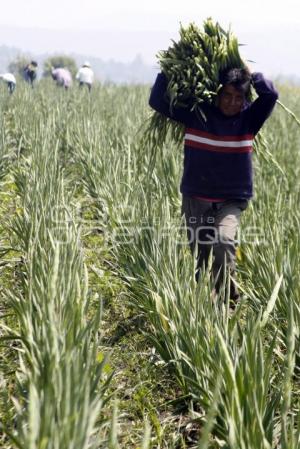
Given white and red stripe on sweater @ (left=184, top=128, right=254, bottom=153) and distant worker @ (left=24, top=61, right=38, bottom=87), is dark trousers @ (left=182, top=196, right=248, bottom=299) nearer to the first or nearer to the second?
white and red stripe on sweater @ (left=184, top=128, right=254, bottom=153)

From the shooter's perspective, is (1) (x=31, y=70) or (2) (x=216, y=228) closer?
(2) (x=216, y=228)

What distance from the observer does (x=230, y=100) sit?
2527mm

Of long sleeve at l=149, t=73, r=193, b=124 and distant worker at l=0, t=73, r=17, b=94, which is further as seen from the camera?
distant worker at l=0, t=73, r=17, b=94

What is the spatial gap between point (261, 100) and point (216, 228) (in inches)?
23.3

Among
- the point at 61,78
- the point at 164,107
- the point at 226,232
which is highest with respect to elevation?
the point at 61,78

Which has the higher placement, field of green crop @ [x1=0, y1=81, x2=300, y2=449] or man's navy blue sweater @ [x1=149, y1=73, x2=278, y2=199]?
man's navy blue sweater @ [x1=149, y1=73, x2=278, y2=199]

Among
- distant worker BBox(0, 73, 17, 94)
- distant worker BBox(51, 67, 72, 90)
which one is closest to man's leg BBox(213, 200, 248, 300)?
distant worker BBox(0, 73, 17, 94)

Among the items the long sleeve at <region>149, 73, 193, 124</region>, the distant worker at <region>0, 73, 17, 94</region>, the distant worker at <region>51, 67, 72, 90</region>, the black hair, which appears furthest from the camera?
the distant worker at <region>51, 67, 72, 90</region>

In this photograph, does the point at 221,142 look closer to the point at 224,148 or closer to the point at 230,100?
the point at 224,148

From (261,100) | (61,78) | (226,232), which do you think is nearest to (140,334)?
(226,232)

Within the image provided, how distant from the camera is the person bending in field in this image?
2555mm

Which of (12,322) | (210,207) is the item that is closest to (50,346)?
(12,322)

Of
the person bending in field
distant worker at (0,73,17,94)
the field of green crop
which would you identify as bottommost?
the field of green crop

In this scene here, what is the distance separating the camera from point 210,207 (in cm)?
270
